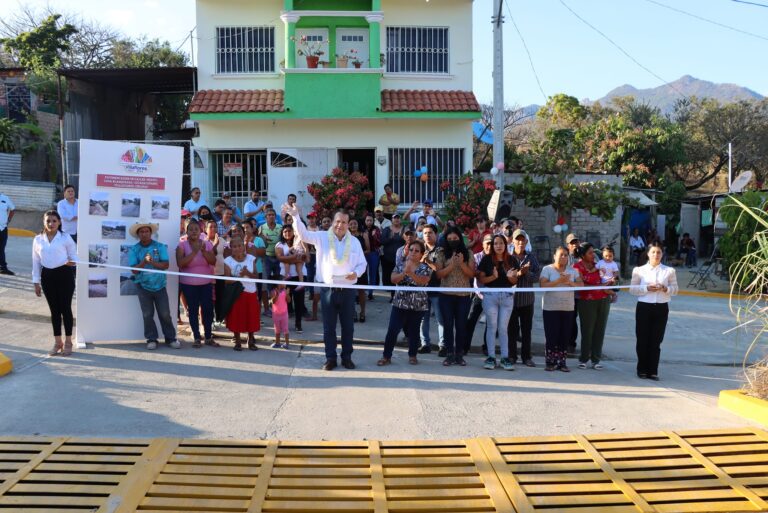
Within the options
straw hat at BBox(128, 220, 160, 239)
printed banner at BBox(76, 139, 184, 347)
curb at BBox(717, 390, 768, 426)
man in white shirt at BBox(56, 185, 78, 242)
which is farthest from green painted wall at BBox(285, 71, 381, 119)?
curb at BBox(717, 390, 768, 426)

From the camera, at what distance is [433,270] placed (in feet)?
29.1

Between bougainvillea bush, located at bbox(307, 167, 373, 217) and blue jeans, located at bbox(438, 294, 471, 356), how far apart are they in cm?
634

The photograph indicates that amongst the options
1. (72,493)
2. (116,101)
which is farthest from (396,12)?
(72,493)

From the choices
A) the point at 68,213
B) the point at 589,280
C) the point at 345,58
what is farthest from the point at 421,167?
the point at 589,280

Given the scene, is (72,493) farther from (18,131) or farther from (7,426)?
(18,131)

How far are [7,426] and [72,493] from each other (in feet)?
5.66

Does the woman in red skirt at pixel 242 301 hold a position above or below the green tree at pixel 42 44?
below

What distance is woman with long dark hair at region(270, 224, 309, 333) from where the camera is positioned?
34.3 ft

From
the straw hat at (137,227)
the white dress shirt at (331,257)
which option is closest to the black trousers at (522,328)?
the white dress shirt at (331,257)

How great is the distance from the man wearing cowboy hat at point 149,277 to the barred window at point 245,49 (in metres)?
9.90

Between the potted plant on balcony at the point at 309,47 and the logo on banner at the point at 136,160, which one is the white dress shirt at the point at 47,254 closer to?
the logo on banner at the point at 136,160

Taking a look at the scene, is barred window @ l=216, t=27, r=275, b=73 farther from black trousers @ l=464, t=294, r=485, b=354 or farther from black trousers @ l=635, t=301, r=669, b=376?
black trousers @ l=635, t=301, r=669, b=376

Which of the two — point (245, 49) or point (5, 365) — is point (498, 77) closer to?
point (245, 49)

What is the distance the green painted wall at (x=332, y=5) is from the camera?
1788 cm
